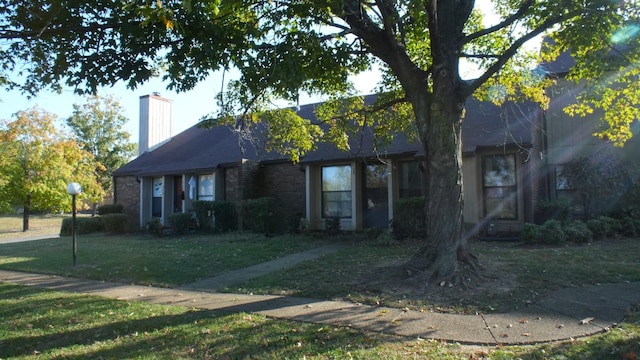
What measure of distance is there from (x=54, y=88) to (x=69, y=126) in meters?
39.3

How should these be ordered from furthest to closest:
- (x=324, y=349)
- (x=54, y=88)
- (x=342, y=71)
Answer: (x=342, y=71) < (x=54, y=88) < (x=324, y=349)

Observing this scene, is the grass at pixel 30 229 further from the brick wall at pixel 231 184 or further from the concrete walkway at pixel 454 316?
the concrete walkway at pixel 454 316

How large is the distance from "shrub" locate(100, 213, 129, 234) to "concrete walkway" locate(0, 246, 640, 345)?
461 inches

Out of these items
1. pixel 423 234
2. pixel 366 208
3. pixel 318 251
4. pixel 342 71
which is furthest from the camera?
pixel 366 208

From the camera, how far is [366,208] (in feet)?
51.9

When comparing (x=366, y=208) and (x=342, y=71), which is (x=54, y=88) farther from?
(x=366, y=208)

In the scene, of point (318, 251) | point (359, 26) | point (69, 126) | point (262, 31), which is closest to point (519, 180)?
point (318, 251)

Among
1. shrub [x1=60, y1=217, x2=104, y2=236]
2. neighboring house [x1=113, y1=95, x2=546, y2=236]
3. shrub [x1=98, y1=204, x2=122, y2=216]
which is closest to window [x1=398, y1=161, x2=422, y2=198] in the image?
neighboring house [x1=113, y1=95, x2=546, y2=236]

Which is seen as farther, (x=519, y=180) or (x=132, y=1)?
(x=519, y=180)

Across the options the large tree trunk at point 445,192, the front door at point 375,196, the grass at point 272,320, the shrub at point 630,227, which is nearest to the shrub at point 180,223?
the grass at point 272,320

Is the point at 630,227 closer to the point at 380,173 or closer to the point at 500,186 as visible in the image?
the point at 500,186

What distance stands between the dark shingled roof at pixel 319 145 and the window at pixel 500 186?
0.79 metres

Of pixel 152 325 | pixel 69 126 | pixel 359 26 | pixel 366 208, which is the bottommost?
pixel 152 325

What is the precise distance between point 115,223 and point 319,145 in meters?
9.23
